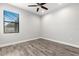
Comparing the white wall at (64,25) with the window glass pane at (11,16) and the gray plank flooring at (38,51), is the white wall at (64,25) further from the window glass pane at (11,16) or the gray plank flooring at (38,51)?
the window glass pane at (11,16)

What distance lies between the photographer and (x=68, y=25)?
4301 millimetres

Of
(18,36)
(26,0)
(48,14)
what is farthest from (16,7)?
(26,0)

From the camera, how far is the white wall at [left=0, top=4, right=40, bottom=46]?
3929 mm

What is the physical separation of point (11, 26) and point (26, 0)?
4293 mm

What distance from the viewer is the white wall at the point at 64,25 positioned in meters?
3.92

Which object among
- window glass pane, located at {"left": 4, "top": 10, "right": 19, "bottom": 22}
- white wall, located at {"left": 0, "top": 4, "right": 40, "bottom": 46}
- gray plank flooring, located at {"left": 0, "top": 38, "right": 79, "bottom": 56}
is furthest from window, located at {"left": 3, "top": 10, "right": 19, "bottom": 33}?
gray plank flooring, located at {"left": 0, "top": 38, "right": 79, "bottom": 56}

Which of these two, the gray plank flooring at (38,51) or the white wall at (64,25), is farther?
the white wall at (64,25)

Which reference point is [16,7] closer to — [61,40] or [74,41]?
[61,40]

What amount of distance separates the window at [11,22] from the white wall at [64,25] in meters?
2.55

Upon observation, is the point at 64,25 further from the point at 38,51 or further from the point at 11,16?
the point at 11,16

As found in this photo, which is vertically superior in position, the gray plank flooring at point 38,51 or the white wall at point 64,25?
the white wall at point 64,25

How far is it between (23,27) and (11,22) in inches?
37.0

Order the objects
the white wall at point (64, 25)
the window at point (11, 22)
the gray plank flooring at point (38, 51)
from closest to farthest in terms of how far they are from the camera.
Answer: the gray plank flooring at point (38, 51) < the white wall at point (64, 25) < the window at point (11, 22)

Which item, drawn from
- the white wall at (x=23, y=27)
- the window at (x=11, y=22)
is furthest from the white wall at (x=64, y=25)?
the window at (x=11, y=22)
